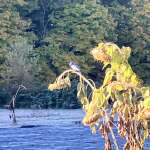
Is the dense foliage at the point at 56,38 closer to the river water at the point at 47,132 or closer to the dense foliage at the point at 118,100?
the river water at the point at 47,132

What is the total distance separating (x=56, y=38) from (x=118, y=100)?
159 feet

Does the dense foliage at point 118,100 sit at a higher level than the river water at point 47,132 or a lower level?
higher

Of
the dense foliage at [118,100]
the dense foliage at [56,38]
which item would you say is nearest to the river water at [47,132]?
the dense foliage at [56,38]

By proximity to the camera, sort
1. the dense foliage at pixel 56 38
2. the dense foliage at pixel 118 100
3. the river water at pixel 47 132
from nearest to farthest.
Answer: the dense foliage at pixel 118 100 < the river water at pixel 47 132 < the dense foliage at pixel 56 38

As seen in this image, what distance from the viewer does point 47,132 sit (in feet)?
116

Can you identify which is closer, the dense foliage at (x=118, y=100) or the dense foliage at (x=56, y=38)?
the dense foliage at (x=118, y=100)

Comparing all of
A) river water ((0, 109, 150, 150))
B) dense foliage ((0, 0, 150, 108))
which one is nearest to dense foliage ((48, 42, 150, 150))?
river water ((0, 109, 150, 150))

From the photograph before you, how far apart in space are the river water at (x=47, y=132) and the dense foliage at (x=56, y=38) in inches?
159

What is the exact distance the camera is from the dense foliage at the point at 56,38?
50.4 m

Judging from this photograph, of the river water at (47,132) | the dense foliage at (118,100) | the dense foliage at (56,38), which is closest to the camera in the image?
the dense foliage at (118,100)

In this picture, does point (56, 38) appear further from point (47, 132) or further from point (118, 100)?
point (118, 100)

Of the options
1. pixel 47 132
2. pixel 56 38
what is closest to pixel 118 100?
Answer: pixel 47 132

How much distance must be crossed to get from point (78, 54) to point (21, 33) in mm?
4854

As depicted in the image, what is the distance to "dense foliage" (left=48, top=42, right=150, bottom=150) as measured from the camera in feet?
22.1
